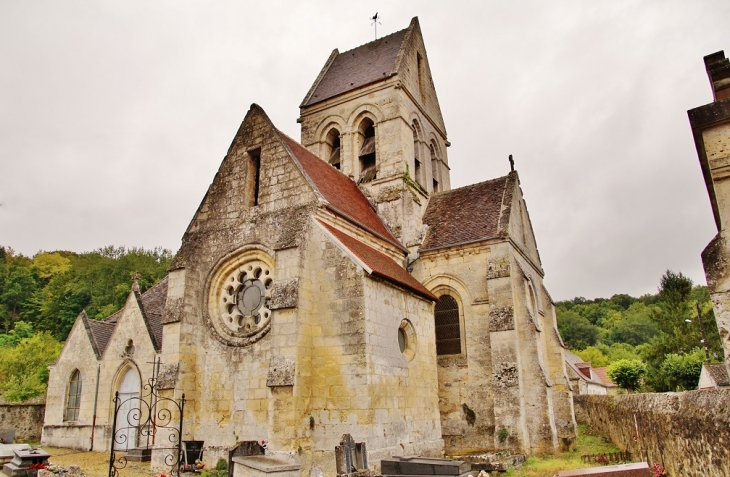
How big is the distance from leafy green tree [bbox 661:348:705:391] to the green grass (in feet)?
52.6

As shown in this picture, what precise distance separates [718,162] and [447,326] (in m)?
11.9

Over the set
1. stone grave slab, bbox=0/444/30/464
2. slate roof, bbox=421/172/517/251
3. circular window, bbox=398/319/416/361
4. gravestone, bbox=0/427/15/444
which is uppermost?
slate roof, bbox=421/172/517/251

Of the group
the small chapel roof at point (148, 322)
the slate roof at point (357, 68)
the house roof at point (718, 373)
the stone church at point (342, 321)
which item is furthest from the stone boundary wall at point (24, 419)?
the house roof at point (718, 373)

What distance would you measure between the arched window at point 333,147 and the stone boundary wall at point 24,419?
15909mm

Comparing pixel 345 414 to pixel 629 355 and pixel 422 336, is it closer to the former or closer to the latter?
pixel 422 336

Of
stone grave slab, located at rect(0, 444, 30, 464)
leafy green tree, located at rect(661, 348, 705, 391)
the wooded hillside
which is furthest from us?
the wooded hillside

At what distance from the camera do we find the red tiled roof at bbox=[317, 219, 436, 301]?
12320mm

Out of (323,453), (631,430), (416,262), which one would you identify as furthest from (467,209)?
(323,453)

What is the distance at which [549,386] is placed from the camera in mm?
14898

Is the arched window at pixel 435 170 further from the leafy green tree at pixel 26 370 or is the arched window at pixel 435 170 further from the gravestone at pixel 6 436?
the leafy green tree at pixel 26 370

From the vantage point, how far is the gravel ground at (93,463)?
1202 centimetres

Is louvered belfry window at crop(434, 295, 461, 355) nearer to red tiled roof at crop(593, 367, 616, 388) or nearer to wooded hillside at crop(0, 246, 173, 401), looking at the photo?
wooded hillside at crop(0, 246, 173, 401)

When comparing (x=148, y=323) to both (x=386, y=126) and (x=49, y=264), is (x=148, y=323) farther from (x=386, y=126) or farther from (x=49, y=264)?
(x=49, y=264)

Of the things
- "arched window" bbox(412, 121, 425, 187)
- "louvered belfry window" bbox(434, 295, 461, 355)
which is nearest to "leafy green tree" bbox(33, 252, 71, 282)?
"arched window" bbox(412, 121, 425, 187)
